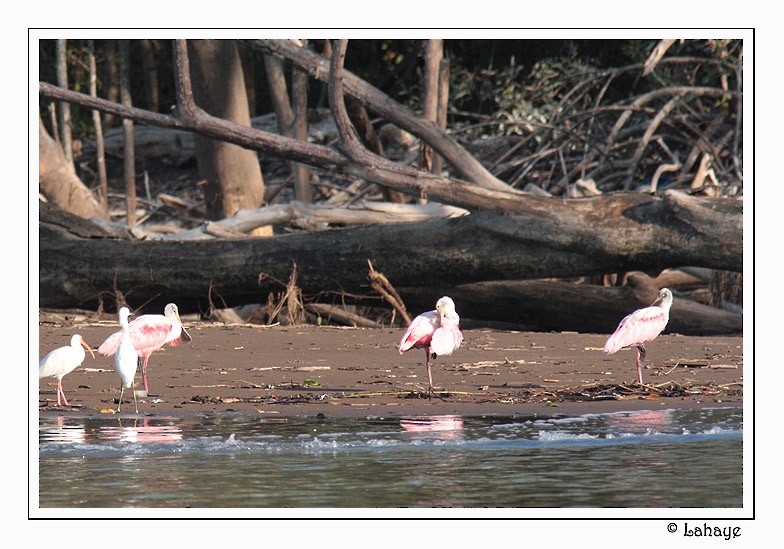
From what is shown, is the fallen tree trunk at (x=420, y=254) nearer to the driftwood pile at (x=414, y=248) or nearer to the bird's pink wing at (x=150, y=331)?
the driftwood pile at (x=414, y=248)

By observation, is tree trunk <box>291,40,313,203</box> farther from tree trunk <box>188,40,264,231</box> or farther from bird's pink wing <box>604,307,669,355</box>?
bird's pink wing <box>604,307,669,355</box>

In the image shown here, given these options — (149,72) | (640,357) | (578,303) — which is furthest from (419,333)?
(149,72)

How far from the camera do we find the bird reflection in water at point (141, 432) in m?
6.78

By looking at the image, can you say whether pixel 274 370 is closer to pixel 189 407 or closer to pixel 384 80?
pixel 189 407

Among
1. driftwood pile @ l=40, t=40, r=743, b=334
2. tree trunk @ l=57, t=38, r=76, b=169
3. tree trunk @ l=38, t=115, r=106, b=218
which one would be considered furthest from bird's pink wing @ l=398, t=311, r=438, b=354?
tree trunk @ l=57, t=38, r=76, b=169

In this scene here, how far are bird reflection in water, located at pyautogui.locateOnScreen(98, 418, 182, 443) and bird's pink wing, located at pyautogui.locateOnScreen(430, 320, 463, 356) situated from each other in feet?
6.81

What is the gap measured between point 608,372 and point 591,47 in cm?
990

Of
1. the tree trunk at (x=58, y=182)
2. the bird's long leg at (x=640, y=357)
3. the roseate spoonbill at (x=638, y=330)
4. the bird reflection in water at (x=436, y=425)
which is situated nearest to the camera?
the bird reflection in water at (x=436, y=425)

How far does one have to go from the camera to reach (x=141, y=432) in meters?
7.00

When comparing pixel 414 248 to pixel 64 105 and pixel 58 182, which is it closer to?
pixel 58 182

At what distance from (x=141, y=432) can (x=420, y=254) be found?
489cm

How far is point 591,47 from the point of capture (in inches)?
727

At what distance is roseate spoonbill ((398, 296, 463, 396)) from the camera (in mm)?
8516

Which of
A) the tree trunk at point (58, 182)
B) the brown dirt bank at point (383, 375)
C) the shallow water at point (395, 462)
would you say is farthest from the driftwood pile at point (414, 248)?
the shallow water at point (395, 462)
